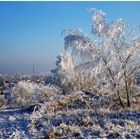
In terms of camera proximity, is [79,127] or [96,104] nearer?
[79,127]

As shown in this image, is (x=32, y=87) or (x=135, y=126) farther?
(x=32, y=87)

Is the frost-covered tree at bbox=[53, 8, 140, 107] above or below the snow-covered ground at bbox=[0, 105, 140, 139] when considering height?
above

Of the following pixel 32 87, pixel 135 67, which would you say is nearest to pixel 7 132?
pixel 135 67

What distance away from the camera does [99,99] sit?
23875 millimetres

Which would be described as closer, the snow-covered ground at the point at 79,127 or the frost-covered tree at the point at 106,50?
the snow-covered ground at the point at 79,127

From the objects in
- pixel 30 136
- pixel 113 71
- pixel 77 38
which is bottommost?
pixel 30 136

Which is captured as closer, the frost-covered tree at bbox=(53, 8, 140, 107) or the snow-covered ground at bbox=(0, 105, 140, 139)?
the snow-covered ground at bbox=(0, 105, 140, 139)

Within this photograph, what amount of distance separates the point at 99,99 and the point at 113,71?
4.10 m

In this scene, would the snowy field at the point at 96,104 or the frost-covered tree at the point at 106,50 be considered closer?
the snowy field at the point at 96,104

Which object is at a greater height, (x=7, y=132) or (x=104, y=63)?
(x=104, y=63)

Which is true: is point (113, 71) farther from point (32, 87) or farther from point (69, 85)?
point (69, 85)

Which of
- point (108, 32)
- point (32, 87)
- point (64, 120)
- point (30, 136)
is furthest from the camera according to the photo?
point (32, 87)

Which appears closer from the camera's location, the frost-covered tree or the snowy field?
the snowy field

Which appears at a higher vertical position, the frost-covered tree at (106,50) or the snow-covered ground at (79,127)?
the frost-covered tree at (106,50)
